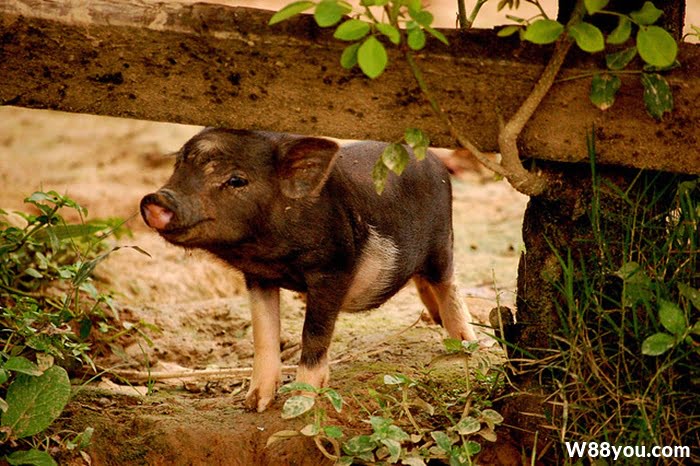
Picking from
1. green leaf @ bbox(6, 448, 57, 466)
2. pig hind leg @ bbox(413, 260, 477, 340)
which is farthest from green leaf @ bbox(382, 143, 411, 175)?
pig hind leg @ bbox(413, 260, 477, 340)

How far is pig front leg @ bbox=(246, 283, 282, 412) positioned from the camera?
12.9 feet

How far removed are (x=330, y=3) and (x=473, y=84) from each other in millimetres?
647

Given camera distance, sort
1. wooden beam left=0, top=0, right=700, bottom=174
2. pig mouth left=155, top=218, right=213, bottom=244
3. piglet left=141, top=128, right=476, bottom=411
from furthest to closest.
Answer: piglet left=141, top=128, right=476, bottom=411 < pig mouth left=155, top=218, right=213, bottom=244 < wooden beam left=0, top=0, right=700, bottom=174

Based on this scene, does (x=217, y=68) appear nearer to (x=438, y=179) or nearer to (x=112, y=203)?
(x=438, y=179)

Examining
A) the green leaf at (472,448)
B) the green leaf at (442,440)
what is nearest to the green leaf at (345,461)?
the green leaf at (442,440)

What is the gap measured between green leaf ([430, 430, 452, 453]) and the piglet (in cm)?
63

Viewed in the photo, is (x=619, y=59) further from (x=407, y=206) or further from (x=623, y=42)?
(x=407, y=206)

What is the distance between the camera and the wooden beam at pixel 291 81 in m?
3.28

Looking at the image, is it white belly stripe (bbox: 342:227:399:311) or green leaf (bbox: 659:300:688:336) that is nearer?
green leaf (bbox: 659:300:688:336)

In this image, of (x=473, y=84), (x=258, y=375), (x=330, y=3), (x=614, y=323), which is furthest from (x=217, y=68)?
(x=614, y=323)

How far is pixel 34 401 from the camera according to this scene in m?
3.49

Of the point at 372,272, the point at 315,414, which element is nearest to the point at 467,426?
the point at 315,414

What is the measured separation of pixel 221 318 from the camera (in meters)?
5.21

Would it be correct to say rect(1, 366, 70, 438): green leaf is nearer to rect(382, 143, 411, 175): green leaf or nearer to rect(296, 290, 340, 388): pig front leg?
rect(296, 290, 340, 388): pig front leg
